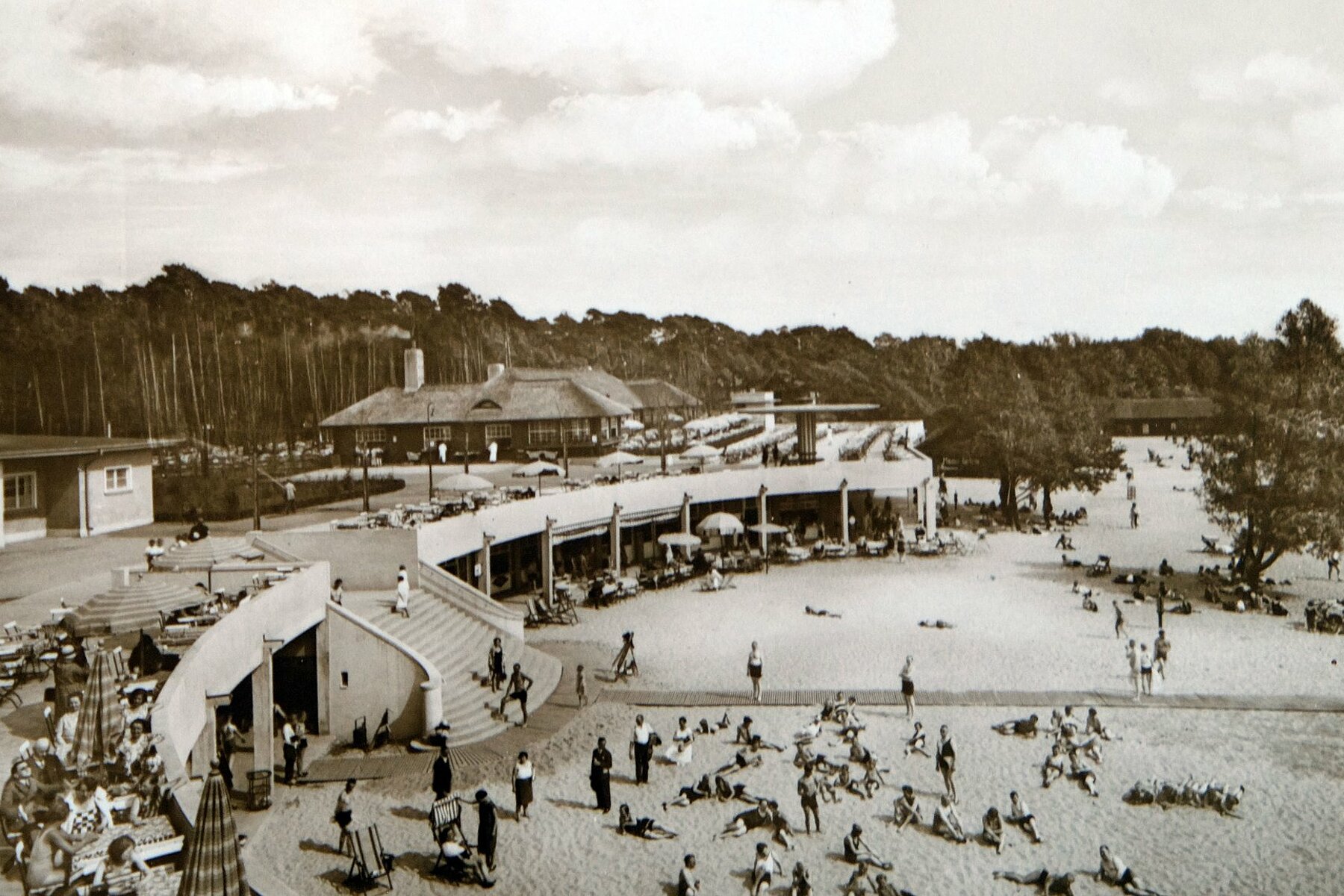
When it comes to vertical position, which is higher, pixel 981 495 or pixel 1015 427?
pixel 1015 427

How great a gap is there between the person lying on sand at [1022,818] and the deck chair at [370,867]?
8.80 m

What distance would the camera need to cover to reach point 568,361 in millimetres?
93312

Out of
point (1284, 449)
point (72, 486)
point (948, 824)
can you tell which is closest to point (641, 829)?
point (948, 824)

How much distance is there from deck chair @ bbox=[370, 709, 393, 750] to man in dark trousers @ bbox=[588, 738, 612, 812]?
4.88 metres

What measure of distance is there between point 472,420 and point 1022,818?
3391cm

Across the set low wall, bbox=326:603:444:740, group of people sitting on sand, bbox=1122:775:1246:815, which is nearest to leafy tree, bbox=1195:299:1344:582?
group of people sitting on sand, bbox=1122:775:1246:815

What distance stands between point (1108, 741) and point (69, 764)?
1584 cm

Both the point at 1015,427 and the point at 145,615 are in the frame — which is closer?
the point at 145,615

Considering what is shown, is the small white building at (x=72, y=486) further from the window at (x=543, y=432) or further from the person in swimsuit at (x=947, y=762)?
the person in swimsuit at (x=947, y=762)

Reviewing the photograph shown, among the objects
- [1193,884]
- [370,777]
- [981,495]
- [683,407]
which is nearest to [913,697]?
[1193,884]

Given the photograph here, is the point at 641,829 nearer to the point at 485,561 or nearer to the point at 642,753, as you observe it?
the point at 642,753

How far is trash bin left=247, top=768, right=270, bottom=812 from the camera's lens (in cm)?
1417

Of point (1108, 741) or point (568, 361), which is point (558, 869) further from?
point (568, 361)

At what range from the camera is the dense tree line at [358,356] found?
33.9 meters
